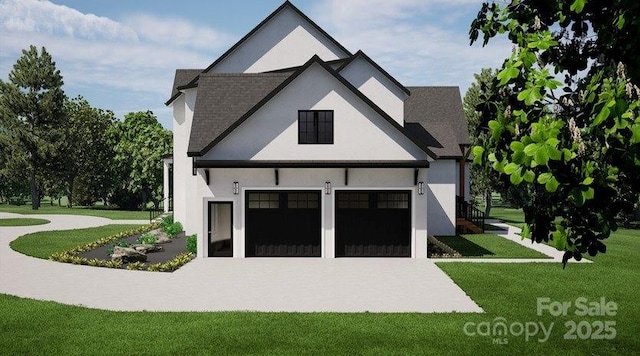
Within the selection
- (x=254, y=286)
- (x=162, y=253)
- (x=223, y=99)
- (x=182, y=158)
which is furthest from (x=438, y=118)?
(x=254, y=286)

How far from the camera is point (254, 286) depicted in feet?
48.6

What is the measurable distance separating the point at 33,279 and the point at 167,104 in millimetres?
15835

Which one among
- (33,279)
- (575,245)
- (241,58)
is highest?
(241,58)

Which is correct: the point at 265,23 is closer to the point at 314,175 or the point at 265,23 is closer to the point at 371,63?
the point at 371,63

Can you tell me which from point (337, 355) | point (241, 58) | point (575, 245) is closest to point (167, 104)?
point (241, 58)

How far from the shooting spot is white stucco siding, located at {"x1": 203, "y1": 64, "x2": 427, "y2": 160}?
19.5 m

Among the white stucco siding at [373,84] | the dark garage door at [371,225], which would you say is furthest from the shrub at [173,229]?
the white stucco siding at [373,84]

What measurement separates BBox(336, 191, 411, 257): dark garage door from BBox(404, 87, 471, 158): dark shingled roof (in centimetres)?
838

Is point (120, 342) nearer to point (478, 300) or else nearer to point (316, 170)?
point (478, 300)

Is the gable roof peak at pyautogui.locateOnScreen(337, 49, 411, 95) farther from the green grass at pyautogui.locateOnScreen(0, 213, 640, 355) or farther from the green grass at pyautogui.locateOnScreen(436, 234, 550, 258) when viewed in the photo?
the green grass at pyautogui.locateOnScreen(0, 213, 640, 355)

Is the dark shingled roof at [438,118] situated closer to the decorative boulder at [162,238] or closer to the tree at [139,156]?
the decorative boulder at [162,238]

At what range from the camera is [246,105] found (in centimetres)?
2159

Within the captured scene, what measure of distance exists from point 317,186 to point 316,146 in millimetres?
1483

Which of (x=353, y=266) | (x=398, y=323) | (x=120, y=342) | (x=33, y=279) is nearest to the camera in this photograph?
(x=120, y=342)
